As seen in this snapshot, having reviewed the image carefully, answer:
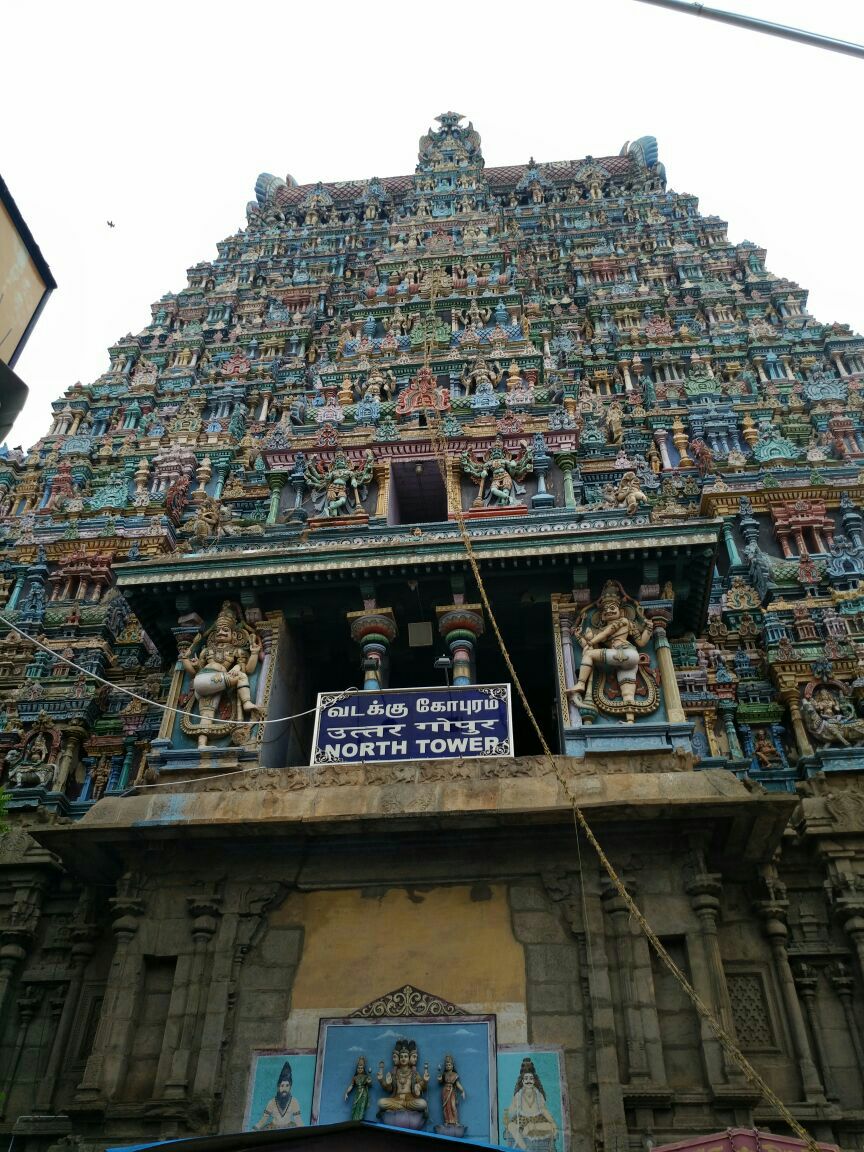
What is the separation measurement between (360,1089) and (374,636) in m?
6.14

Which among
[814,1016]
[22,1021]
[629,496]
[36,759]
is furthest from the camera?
[629,496]

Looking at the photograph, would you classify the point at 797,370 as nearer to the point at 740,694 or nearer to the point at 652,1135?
the point at 740,694

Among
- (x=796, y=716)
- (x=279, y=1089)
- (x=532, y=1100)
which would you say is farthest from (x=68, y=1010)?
(x=796, y=716)

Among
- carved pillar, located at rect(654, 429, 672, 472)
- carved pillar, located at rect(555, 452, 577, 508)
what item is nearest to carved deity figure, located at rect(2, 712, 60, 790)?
carved pillar, located at rect(555, 452, 577, 508)

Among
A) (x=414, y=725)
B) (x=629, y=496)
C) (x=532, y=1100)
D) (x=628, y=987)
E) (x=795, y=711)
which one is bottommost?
(x=532, y=1100)

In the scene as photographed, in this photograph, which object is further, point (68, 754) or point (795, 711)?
point (68, 754)

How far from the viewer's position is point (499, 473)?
62.5 ft

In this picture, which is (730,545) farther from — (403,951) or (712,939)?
(403,951)

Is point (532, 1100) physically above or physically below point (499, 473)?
below

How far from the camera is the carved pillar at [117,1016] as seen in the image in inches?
436

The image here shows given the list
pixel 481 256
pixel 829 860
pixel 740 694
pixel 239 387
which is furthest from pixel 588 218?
pixel 829 860

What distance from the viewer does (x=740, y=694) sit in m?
16.5

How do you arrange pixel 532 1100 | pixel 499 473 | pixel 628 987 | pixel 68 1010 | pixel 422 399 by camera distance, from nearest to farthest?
pixel 532 1100 < pixel 628 987 < pixel 68 1010 < pixel 499 473 < pixel 422 399

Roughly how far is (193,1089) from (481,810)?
4336 millimetres
